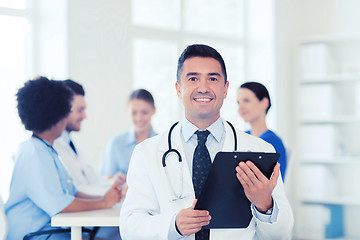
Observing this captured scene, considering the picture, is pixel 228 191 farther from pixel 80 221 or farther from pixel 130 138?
pixel 130 138

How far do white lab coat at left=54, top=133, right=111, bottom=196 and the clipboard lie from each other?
1.28 meters

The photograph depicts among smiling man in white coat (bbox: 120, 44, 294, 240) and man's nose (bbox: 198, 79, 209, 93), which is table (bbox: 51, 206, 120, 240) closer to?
smiling man in white coat (bbox: 120, 44, 294, 240)

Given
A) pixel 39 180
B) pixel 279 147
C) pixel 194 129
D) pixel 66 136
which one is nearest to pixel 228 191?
pixel 194 129

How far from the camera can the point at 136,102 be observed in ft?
13.4

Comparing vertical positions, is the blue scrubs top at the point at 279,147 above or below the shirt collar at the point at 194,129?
below

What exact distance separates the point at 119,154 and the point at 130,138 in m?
0.16

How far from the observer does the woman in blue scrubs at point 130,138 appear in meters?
3.99

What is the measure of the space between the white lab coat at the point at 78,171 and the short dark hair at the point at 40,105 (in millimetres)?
337

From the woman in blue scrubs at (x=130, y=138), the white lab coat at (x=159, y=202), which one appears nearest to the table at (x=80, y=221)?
the white lab coat at (x=159, y=202)

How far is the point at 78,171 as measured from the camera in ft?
10.4

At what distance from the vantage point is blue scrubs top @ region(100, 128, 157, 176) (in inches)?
157

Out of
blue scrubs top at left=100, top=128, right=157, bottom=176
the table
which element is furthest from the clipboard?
blue scrubs top at left=100, top=128, right=157, bottom=176

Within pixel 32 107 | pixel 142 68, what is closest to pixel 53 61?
pixel 142 68

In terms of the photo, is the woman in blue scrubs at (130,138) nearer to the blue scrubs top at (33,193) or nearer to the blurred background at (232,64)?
the blurred background at (232,64)
